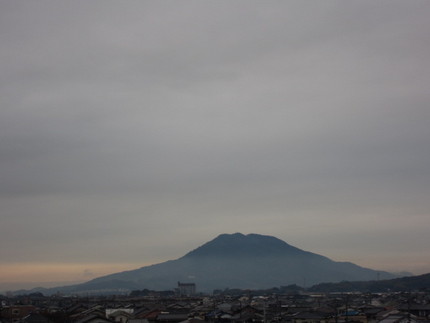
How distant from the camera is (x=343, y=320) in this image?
4184 cm

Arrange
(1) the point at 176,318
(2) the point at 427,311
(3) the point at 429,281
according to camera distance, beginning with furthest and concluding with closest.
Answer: (3) the point at 429,281 < (2) the point at 427,311 < (1) the point at 176,318

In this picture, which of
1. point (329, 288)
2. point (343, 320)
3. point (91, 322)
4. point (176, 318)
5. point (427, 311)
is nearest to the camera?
point (91, 322)

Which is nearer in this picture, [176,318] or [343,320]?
[343,320]

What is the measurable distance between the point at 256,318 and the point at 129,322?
40.2 feet

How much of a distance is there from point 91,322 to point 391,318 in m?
17.7

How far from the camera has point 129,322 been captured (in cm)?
3850

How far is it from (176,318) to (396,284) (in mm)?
94623

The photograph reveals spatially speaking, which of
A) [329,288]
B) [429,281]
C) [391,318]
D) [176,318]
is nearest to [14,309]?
[176,318]

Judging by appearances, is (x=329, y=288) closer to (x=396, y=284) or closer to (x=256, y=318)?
(x=396, y=284)

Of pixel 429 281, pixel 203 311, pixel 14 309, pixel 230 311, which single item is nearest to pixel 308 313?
pixel 230 311

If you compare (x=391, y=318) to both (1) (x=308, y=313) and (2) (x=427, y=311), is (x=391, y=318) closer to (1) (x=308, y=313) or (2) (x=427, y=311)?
(1) (x=308, y=313)

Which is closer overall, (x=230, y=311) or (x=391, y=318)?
(x=391, y=318)

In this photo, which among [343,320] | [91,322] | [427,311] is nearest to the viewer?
[91,322]

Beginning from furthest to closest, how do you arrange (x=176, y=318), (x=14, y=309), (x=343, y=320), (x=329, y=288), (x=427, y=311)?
(x=329, y=288), (x=14, y=309), (x=427, y=311), (x=176, y=318), (x=343, y=320)
